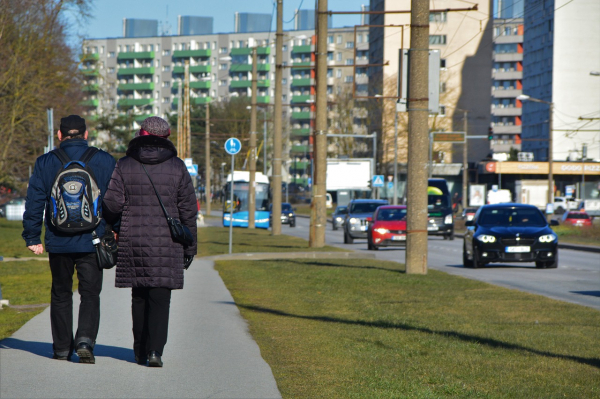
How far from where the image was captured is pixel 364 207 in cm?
4078

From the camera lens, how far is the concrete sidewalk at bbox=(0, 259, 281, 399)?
250 inches

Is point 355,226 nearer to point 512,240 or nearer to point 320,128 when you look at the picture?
point 320,128

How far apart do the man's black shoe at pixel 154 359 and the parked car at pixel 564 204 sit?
261 feet

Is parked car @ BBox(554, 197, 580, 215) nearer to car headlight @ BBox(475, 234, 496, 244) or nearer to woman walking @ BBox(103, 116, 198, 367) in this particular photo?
car headlight @ BBox(475, 234, 496, 244)

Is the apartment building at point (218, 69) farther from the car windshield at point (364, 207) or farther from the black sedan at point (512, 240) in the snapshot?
the black sedan at point (512, 240)

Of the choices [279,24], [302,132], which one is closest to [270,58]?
[302,132]

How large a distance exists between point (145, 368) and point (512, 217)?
16640 mm

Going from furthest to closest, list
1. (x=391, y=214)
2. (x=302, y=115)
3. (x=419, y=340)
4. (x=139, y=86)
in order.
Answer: (x=139, y=86), (x=302, y=115), (x=391, y=214), (x=419, y=340)

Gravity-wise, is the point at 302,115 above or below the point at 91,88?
above

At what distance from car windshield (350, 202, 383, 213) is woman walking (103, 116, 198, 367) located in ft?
109

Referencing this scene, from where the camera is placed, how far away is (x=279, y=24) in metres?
37.5

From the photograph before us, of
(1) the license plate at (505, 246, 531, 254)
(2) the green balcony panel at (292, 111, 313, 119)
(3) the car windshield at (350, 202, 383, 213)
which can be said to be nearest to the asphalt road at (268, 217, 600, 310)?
(1) the license plate at (505, 246, 531, 254)

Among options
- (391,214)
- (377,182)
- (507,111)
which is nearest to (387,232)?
(391,214)

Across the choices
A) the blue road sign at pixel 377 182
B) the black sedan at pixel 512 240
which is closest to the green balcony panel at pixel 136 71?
the blue road sign at pixel 377 182
